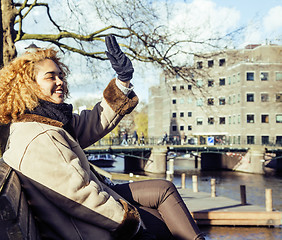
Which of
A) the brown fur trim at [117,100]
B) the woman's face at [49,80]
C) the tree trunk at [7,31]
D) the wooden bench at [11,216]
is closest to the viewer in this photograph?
the wooden bench at [11,216]

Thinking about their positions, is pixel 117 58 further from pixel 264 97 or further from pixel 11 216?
pixel 264 97

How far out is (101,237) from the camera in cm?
184

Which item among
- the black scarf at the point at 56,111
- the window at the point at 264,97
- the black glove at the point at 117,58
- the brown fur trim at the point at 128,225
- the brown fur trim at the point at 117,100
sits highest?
the window at the point at 264,97

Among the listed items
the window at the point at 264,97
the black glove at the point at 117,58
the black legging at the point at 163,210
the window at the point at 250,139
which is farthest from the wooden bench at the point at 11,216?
the window at the point at 264,97

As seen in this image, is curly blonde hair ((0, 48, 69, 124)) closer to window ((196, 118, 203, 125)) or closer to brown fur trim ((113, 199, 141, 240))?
brown fur trim ((113, 199, 141, 240))

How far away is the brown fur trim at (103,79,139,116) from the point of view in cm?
246

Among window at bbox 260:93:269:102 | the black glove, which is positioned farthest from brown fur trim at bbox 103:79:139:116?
window at bbox 260:93:269:102

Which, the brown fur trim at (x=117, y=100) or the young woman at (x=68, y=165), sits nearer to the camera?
the young woman at (x=68, y=165)

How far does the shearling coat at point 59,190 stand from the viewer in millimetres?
1735

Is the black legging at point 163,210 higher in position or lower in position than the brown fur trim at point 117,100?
lower

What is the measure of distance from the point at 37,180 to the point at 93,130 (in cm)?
83

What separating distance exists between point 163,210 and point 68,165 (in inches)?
25.1

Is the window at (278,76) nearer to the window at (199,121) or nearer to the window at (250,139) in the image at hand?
the window at (250,139)

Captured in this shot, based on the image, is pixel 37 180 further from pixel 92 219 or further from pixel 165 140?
pixel 165 140
